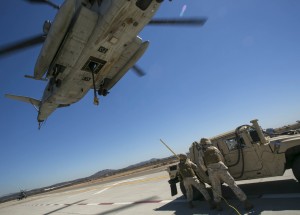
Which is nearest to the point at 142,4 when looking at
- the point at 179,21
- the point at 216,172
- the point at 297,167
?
the point at 179,21

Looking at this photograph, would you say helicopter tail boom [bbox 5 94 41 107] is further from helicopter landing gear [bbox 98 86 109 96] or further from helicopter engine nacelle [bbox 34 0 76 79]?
helicopter landing gear [bbox 98 86 109 96]

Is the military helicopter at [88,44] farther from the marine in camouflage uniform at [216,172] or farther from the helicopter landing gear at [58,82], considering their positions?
the marine in camouflage uniform at [216,172]

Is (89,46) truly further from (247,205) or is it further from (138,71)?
(247,205)

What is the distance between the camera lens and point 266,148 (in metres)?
6.64

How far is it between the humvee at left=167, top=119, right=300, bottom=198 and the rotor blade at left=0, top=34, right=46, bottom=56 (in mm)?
7482

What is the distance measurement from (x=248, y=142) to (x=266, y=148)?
55 centimetres

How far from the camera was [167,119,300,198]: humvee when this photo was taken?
6.23 metres

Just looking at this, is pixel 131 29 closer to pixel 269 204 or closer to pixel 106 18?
pixel 106 18

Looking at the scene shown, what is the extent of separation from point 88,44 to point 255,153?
7216 millimetres

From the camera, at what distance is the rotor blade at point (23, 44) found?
8.15m

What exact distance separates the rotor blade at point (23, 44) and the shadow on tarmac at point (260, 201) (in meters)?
7.78

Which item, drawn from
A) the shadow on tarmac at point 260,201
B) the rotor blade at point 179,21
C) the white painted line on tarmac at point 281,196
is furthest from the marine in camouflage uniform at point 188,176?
the rotor blade at point 179,21

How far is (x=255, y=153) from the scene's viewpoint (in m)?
6.84

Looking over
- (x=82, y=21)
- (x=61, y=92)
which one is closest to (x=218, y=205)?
(x=82, y=21)
